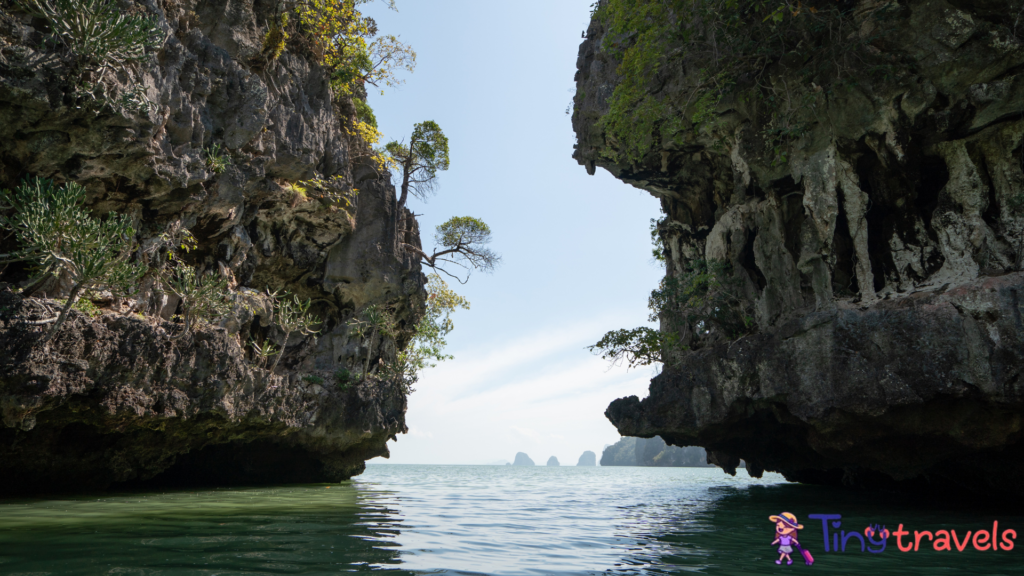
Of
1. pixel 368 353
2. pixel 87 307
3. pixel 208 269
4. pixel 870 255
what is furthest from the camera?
pixel 368 353

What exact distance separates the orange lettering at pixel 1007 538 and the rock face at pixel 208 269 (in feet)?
55.7

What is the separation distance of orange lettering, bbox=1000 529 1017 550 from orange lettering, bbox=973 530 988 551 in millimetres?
212

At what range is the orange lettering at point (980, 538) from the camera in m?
7.73

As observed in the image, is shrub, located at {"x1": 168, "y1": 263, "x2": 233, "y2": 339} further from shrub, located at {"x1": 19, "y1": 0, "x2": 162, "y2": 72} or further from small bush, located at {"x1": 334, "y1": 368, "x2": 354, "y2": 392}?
small bush, located at {"x1": 334, "y1": 368, "x2": 354, "y2": 392}

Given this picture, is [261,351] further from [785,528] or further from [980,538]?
[980,538]

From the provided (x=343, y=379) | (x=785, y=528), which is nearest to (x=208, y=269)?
(x=343, y=379)

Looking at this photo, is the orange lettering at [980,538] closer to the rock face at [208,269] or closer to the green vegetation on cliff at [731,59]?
the green vegetation on cliff at [731,59]

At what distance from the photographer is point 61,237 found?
11.0 metres

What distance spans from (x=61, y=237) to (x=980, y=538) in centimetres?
1770

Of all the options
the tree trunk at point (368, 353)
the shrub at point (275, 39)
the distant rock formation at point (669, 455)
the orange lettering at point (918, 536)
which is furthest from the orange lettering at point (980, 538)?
the distant rock formation at point (669, 455)

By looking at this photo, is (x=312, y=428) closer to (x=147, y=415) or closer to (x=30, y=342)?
(x=147, y=415)

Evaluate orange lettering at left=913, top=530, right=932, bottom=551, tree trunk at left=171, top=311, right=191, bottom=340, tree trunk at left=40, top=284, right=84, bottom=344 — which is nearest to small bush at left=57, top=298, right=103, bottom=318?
tree trunk at left=40, top=284, right=84, bottom=344

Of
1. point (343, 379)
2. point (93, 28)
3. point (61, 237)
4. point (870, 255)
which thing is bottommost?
point (343, 379)

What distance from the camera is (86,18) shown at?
37.5ft
